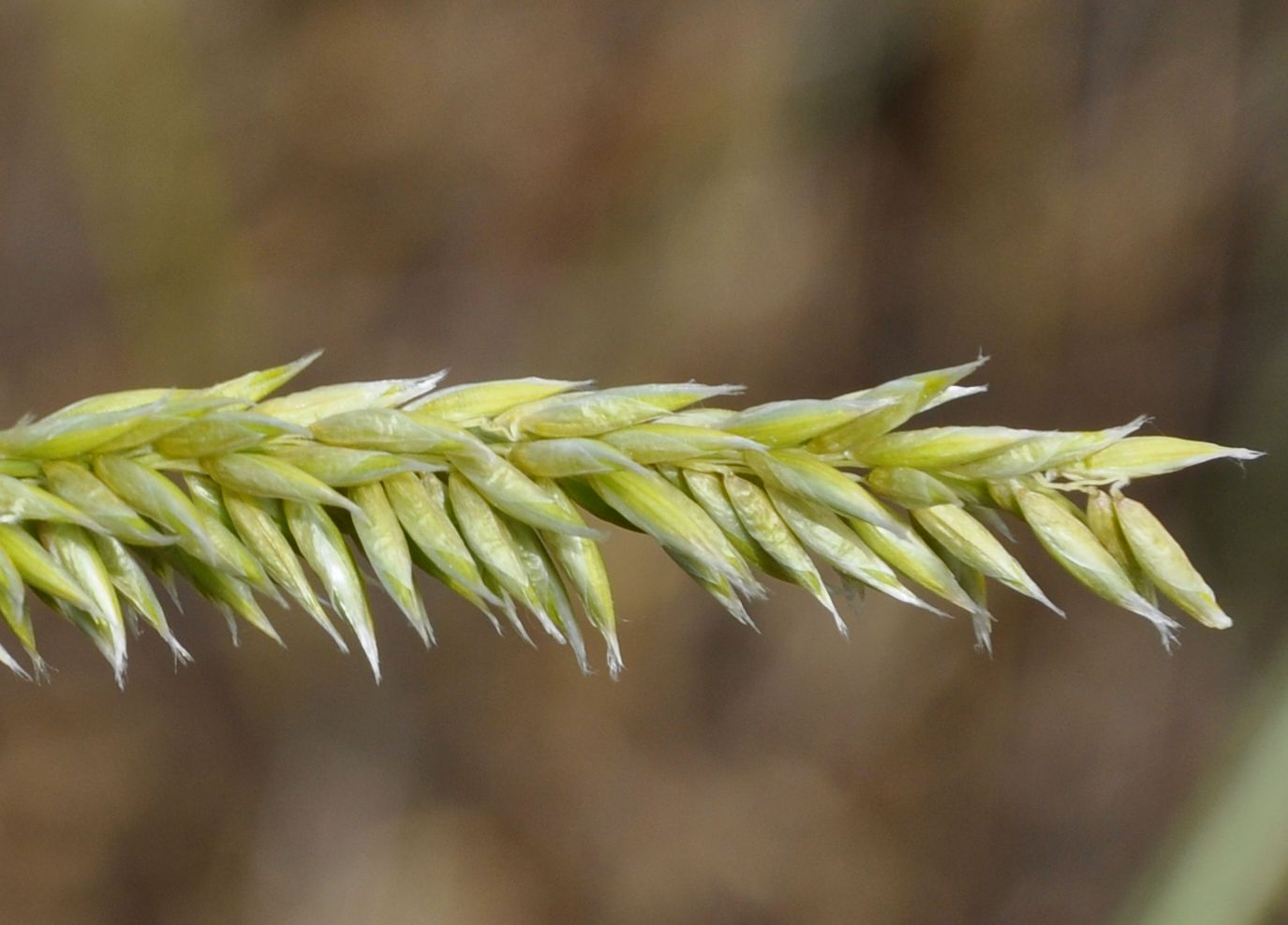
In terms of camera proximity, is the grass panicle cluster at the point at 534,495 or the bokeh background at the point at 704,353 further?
the bokeh background at the point at 704,353

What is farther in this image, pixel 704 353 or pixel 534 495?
pixel 704 353

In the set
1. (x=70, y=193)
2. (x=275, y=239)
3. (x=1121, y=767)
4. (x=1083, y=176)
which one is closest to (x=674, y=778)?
(x=1121, y=767)

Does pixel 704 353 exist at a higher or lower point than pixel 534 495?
higher

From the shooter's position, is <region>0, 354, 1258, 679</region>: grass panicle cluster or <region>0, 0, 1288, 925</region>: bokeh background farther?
<region>0, 0, 1288, 925</region>: bokeh background
